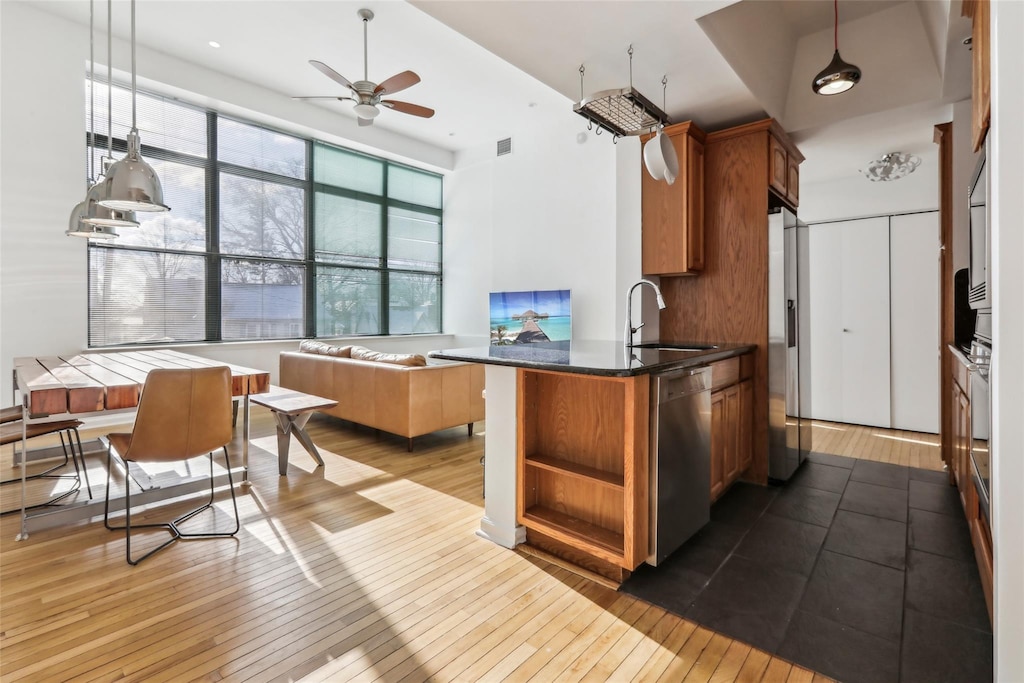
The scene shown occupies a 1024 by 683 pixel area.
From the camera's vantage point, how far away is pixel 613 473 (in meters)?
2.19

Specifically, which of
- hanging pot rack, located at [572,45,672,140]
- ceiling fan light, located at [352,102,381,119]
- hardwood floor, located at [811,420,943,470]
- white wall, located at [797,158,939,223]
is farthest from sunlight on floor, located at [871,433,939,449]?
ceiling fan light, located at [352,102,381,119]

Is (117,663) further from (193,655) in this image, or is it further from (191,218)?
(191,218)

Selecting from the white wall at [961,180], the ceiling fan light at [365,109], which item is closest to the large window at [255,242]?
the ceiling fan light at [365,109]

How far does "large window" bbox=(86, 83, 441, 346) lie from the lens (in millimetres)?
5254

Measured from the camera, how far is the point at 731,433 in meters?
3.11

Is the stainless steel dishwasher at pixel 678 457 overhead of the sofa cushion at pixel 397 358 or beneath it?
beneath

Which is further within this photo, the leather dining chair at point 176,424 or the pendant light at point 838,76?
the pendant light at point 838,76

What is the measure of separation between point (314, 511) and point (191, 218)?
453cm

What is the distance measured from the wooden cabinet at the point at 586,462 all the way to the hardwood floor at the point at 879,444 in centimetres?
301

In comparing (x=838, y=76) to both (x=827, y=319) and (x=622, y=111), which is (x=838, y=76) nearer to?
(x=622, y=111)

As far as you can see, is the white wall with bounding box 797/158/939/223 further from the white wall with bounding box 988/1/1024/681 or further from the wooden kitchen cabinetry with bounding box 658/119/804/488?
the white wall with bounding box 988/1/1024/681

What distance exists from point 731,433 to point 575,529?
4.81ft

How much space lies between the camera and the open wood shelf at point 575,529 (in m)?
2.06

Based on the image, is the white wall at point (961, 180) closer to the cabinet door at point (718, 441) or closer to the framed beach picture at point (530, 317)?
the cabinet door at point (718, 441)
